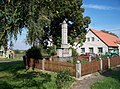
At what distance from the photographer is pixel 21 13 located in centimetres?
1246

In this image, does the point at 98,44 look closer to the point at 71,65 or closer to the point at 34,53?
the point at 34,53

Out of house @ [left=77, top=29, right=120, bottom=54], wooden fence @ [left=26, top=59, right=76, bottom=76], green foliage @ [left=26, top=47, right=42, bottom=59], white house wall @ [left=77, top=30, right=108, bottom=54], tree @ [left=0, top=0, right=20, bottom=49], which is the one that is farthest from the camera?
white house wall @ [left=77, top=30, right=108, bottom=54]

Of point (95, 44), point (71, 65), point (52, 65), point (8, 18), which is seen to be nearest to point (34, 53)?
point (52, 65)

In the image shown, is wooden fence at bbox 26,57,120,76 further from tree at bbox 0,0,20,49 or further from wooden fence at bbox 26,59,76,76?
tree at bbox 0,0,20,49

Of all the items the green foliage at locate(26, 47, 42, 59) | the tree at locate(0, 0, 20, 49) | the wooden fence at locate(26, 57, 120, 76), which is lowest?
the wooden fence at locate(26, 57, 120, 76)

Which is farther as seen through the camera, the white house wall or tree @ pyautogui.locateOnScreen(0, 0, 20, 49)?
the white house wall

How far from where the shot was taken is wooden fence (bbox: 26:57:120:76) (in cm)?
1862

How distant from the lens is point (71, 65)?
18.6 metres

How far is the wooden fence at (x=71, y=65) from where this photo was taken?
61.1 ft

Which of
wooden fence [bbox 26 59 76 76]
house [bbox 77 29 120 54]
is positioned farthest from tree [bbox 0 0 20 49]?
house [bbox 77 29 120 54]

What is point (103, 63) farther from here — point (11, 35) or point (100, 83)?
point (11, 35)

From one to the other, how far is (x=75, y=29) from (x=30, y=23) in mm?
28843

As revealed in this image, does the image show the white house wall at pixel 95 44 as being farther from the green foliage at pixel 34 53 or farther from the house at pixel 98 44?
the green foliage at pixel 34 53

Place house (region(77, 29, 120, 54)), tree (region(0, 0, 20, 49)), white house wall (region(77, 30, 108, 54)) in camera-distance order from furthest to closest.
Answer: white house wall (region(77, 30, 108, 54)), house (region(77, 29, 120, 54)), tree (region(0, 0, 20, 49))
